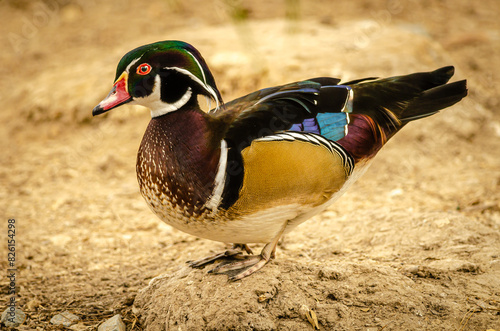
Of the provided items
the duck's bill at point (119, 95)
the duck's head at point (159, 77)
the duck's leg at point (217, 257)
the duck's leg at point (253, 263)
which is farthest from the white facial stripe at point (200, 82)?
the duck's leg at point (217, 257)

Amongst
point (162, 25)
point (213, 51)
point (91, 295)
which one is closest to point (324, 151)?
point (91, 295)

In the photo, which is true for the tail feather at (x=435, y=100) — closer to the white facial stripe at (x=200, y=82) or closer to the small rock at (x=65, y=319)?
the white facial stripe at (x=200, y=82)

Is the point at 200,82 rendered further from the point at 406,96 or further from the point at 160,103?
the point at 406,96

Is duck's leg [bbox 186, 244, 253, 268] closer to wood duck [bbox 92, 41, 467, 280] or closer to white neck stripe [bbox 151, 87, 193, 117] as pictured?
wood duck [bbox 92, 41, 467, 280]

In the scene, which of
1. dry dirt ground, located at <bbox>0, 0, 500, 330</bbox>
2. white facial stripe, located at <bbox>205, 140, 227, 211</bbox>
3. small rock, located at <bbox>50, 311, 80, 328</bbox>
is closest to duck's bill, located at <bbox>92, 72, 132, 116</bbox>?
white facial stripe, located at <bbox>205, 140, 227, 211</bbox>

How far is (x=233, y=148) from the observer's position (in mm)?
2338

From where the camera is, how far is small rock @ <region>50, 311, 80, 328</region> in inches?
103

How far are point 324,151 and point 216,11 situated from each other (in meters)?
6.01

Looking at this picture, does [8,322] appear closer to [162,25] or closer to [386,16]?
[162,25]

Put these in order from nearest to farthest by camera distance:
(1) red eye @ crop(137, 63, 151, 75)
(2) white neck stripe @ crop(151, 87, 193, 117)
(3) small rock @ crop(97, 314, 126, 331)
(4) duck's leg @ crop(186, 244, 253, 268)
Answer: (1) red eye @ crop(137, 63, 151, 75)
(2) white neck stripe @ crop(151, 87, 193, 117)
(3) small rock @ crop(97, 314, 126, 331)
(4) duck's leg @ crop(186, 244, 253, 268)

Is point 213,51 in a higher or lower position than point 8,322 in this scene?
higher

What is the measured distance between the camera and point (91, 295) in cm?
295

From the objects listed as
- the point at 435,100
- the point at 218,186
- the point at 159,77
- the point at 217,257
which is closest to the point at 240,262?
the point at 217,257

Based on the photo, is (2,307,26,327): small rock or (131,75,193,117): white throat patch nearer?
(131,75,193,117): white throat patch
